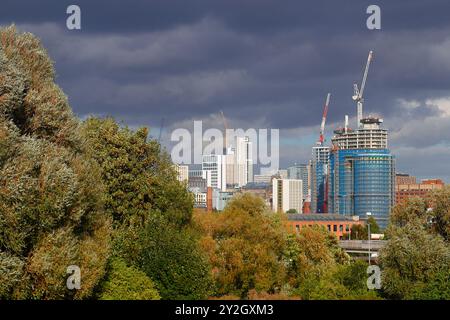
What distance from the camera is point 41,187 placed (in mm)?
33906

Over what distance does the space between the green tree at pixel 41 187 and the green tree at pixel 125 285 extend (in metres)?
3.18

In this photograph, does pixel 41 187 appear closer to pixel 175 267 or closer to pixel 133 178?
pixel 175 267

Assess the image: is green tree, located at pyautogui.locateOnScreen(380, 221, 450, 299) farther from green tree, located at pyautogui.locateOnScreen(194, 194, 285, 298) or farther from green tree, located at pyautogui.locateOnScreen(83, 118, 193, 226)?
green tree, located at pyautogui.locateOnScreen(83, 118, 193, 226)

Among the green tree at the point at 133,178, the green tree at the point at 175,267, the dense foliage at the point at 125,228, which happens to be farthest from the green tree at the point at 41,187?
the green tree at the point at 133,178

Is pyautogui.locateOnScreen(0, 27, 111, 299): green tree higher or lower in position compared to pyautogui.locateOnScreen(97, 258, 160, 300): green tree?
higher

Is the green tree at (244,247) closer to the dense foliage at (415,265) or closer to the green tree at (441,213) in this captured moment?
the dense foliage at (415,265)

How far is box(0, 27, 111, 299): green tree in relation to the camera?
32688mm

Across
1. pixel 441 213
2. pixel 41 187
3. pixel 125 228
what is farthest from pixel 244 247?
pixel 41 187

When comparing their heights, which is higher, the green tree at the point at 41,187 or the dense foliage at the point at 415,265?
the green tree at the point at 41,187

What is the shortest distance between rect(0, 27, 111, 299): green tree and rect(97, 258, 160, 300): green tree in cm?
318

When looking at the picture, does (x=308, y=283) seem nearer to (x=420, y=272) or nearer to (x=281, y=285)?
(x=420, y=272)

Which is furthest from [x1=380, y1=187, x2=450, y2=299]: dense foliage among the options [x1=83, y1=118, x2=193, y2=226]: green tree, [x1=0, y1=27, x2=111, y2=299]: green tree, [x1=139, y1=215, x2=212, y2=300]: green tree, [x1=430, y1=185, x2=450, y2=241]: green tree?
[x1=0, y1=27, x2=111, y2=299]: green tree

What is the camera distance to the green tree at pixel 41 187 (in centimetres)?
3269
